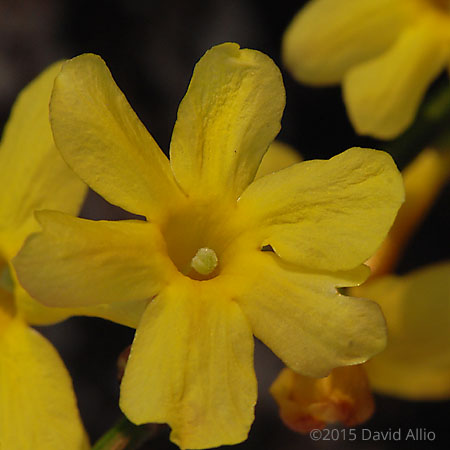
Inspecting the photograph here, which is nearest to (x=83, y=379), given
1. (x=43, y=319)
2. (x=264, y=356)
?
(x=264, y=356)

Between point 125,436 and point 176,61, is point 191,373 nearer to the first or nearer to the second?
point 125,436

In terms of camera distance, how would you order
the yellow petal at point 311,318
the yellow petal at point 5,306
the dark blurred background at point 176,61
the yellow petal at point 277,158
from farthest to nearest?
the dark blurred background at point 176,61 < the yellow petal at point 277,158 < the yellow petal at point 5,306 < the yellow petal at point 311,318

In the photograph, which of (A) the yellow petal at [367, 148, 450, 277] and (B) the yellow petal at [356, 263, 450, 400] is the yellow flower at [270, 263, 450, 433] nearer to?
(B) the yellow petal at [356, 263, 450, 400]

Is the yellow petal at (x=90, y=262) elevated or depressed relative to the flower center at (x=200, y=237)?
elevated

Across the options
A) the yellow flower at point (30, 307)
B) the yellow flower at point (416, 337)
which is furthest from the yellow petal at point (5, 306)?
the yellow flower at point (416, 337)

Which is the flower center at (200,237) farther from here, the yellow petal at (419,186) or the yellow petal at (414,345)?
the yellow petal at (419,186)

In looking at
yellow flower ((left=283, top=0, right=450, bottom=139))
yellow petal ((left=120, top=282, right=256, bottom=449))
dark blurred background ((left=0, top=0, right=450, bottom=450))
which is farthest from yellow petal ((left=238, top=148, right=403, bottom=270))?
dark blurred background ((left=0, top=0, right=450, bottom=450))
